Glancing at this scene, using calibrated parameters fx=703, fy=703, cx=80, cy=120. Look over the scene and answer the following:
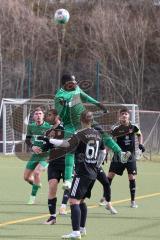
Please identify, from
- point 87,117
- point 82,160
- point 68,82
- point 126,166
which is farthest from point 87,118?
point 126,166

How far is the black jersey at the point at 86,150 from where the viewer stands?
31.0ft

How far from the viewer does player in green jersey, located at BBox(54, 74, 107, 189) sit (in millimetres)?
11273

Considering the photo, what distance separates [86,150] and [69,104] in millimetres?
1955

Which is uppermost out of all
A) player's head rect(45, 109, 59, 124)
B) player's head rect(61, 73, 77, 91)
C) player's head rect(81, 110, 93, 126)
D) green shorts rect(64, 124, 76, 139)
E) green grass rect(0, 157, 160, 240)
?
player's head rect(61, 73, 77, 91)

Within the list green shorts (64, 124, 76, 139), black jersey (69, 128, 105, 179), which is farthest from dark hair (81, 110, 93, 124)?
green shorts (64, 124, 76, 139)

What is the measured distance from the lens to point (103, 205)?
13570mm

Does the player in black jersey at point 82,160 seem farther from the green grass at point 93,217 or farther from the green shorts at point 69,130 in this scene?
the green shorts at point 69,130

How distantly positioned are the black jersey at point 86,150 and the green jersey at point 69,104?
1.73 metres

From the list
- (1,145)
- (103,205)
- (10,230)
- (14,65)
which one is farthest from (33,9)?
(10,230)

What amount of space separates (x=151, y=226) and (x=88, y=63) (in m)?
31.6

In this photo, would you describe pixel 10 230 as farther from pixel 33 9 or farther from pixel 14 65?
pixel 33 9

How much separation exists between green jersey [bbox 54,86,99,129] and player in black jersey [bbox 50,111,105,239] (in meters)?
1.72

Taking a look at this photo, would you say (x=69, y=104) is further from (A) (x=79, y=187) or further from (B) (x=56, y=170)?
(A) (x=79, y=187)

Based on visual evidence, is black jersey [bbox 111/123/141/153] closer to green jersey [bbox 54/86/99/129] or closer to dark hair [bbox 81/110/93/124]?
green jersey [bbox 54/86/99/129]
